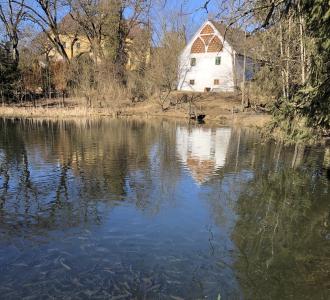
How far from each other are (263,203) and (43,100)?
A: 37.9 metres

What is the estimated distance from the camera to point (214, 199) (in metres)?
11.5

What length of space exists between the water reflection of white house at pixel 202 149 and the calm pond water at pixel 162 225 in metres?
0.16

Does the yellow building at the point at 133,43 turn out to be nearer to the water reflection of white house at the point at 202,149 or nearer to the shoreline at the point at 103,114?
the shoreline at the point at 103,114

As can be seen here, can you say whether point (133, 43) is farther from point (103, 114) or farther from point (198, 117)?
point (198, 117)

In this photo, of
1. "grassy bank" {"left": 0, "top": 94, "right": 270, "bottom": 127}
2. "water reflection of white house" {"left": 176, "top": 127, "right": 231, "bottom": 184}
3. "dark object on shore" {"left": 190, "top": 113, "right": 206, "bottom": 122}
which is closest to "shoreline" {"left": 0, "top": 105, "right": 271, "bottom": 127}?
"grassy bank" {"left": 0, "top": 94, "right": 270, "bottom": 127}

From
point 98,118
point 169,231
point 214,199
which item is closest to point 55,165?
point 214,199

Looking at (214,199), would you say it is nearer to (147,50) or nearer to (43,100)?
(43,100)

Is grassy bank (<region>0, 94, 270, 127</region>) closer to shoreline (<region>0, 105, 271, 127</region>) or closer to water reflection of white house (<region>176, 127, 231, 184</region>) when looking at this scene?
shoreline (<region>0, 105, 271, 127</region>)

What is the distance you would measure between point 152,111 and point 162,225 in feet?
96.5

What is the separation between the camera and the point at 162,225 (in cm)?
948

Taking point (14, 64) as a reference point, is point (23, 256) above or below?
below

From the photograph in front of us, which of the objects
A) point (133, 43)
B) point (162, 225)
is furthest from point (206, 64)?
point (162, 225)

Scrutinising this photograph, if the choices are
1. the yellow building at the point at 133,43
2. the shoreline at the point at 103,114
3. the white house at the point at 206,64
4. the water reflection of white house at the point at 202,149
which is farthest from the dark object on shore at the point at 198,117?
the yellow building at the point at 133,43

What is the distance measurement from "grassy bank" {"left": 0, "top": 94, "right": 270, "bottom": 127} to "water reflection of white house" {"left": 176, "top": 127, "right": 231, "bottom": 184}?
586 centimetres
